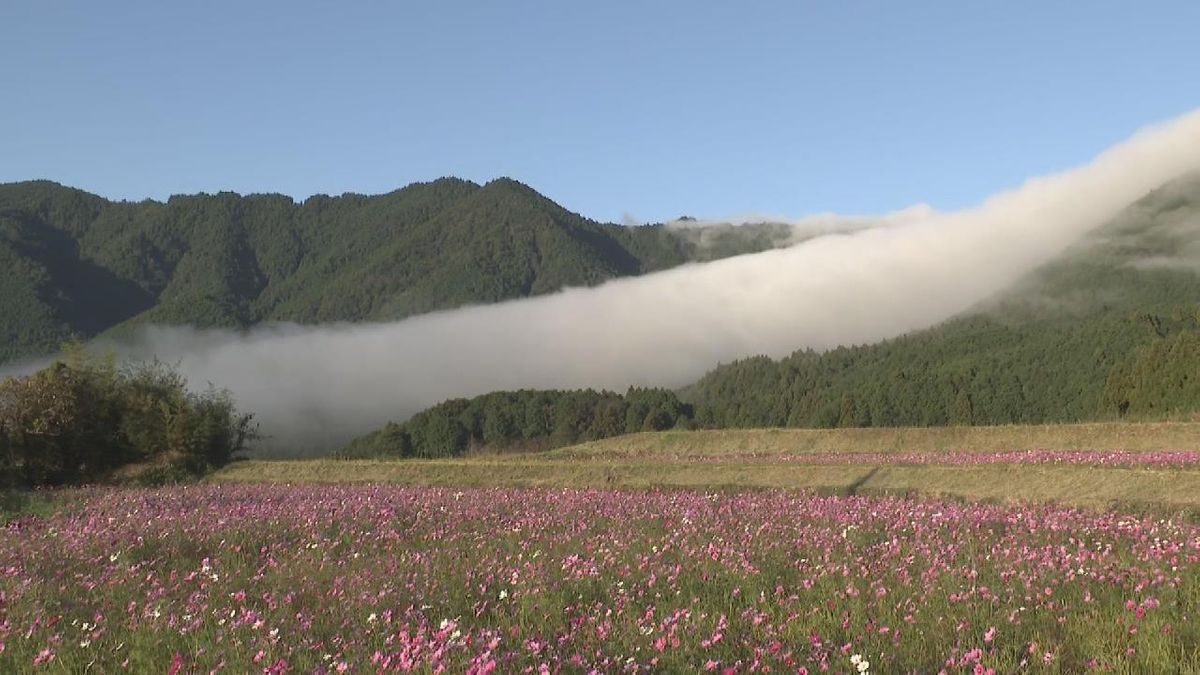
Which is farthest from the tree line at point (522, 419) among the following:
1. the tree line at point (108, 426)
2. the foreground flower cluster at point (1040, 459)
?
the foreground flower cluster at point (1040, 459)

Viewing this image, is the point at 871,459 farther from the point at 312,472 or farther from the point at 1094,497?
the point at 312,472

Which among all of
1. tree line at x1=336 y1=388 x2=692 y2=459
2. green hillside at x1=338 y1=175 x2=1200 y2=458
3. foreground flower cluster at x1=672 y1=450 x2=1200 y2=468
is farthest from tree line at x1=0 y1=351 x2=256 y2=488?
tree line at x1=336 y1=388 x2=692 y2=459

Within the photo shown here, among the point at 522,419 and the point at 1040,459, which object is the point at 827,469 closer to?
the point at 1040,459

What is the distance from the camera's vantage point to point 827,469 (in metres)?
31.3

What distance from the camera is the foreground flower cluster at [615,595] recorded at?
631 centimetres

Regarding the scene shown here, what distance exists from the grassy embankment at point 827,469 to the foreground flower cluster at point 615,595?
31.0 feet

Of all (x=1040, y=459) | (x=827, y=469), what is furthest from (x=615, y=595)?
(x=1040, y=459)

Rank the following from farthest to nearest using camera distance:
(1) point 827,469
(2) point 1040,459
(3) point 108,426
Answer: (3) point 108,426 < (1) point 827,469 < (2) point 1040,459

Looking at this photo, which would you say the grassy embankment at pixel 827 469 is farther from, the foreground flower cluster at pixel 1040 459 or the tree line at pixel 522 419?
the tree line at pixel 522 419

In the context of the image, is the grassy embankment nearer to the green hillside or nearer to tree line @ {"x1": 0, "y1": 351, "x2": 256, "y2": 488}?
tree line @ {"x1": 0, "y1": 351, "x2": 256, "y2": 488}

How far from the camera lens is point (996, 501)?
21.4 m

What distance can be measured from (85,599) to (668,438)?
43.5 m

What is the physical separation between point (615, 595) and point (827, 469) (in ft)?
80.2

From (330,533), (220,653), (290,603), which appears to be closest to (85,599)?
(290,603)
